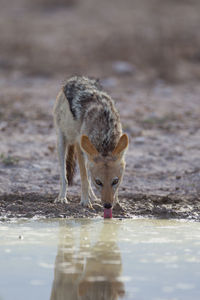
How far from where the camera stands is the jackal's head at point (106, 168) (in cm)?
691

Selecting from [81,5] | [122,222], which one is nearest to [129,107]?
[122,222]

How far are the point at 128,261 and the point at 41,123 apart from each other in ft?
22.1

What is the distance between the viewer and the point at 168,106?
13.7 meters

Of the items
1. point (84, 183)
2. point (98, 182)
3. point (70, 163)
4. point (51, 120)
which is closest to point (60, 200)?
point (84, 183)

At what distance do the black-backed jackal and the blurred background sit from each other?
8.78 metres

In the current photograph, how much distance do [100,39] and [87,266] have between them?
1500cm

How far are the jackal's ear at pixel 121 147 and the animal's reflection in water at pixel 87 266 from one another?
0.89 meters

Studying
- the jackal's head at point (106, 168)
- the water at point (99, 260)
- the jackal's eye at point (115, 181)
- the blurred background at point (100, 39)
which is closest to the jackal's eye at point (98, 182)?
the jackal's head at point (106, 168)

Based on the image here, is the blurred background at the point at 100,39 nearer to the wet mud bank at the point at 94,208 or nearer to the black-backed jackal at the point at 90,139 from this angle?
the black-backed jackal at the point at 90,139

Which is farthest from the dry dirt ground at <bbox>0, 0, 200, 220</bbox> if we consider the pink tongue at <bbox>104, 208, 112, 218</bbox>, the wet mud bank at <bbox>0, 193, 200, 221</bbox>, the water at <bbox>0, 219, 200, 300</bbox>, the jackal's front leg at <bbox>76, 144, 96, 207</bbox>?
the water at <bbox>0, 219, 200, 300</bbox>

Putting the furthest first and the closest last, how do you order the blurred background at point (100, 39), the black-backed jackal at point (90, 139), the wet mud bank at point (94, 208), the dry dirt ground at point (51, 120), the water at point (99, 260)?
the blurred background at point (100, 39)
the dry dirt ground at point (51, 120)
the wet mud bank at point (94, 208)
the black-backed jackal at point (90, 139)
the water at point (99, 260)

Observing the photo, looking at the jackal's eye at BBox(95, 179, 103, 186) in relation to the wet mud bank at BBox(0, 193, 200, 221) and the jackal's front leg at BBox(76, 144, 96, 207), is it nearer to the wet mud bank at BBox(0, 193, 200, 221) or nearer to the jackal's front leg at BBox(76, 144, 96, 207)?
the wet mud bank at BBox(0, 193, 200, 221)

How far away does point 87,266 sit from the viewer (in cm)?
528

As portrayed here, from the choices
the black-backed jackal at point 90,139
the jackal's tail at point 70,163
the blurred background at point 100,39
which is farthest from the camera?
the blurred background at point 100,39
